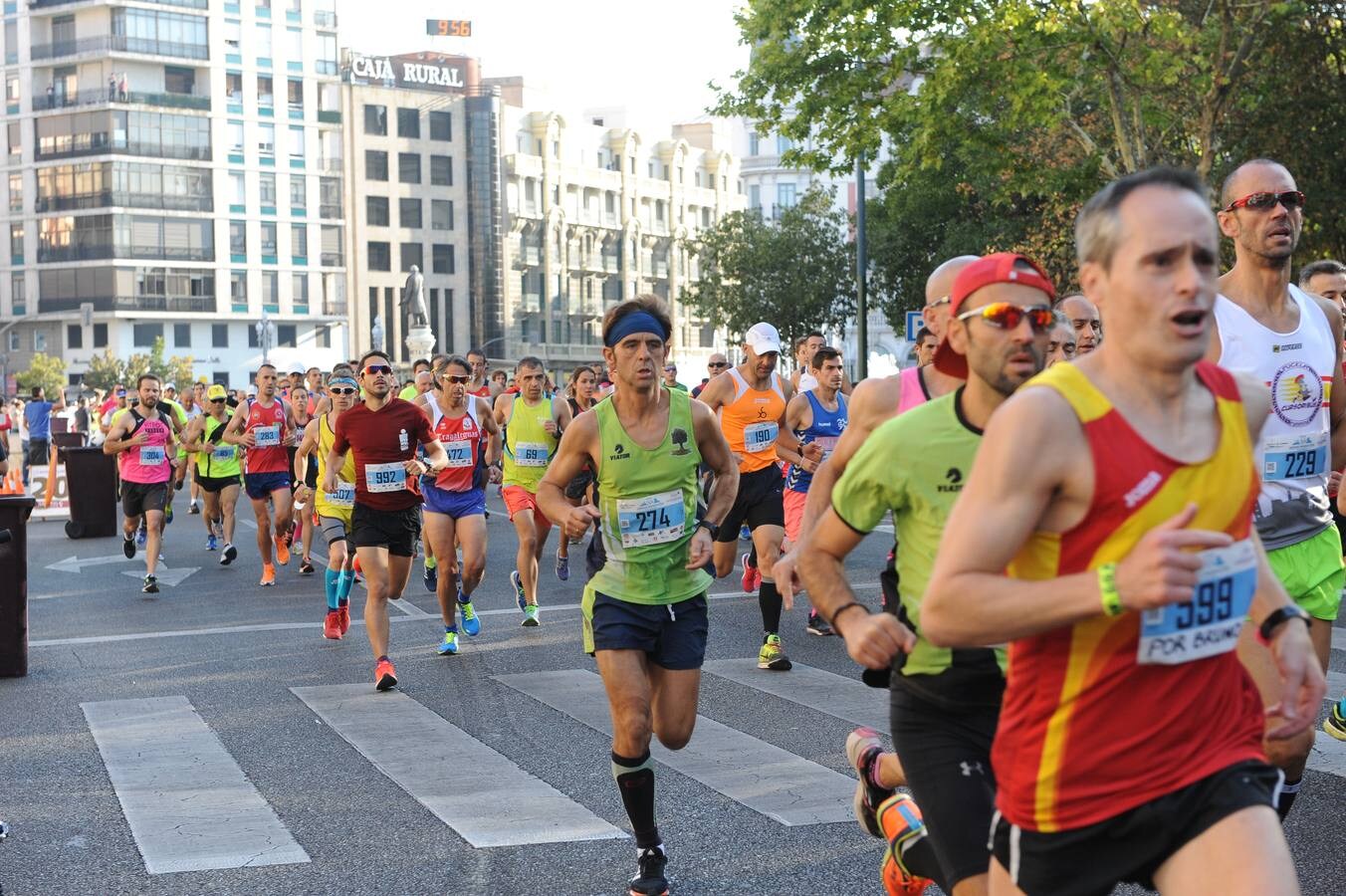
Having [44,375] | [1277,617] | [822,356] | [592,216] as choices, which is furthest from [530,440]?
[592,216]

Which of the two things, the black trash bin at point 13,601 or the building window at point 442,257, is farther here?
the building window at point 442,257

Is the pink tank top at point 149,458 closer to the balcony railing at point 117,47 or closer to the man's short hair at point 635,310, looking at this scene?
the man's short hair at point 635,310

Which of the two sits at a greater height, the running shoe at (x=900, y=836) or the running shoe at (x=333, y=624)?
the running shoe at (x=900, y=836)

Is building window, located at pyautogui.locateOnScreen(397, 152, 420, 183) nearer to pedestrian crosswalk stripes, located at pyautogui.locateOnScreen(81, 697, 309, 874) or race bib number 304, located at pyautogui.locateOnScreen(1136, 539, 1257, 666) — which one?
pedestrian crosswalk stripes, located at pyautogui.locateOnScreen(81, 697, 309, 874)

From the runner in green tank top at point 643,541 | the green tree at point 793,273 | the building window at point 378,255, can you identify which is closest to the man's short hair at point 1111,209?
the runner in green tank top at point 643,541

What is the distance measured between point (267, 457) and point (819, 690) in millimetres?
9439

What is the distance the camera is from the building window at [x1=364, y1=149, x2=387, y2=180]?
10056 centimetres

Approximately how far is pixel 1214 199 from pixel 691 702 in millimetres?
22150

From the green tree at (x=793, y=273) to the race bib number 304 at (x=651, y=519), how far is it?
4965 centimetres

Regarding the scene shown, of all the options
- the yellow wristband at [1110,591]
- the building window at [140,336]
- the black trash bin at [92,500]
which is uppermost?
the building window at [140,336]

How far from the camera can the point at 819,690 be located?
32.1 ft

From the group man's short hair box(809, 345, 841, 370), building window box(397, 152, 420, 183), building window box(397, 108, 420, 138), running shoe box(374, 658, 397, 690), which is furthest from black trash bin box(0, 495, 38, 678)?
building window box(397, 152, 420, 183)

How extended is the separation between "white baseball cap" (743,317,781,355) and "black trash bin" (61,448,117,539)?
13.6 metres

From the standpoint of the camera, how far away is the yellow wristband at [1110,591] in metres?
2.85
